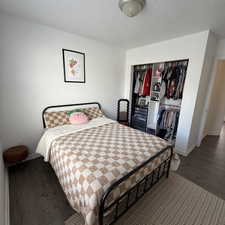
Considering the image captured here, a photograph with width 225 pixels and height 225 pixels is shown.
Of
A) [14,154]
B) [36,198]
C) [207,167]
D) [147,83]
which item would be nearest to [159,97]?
[147,83]

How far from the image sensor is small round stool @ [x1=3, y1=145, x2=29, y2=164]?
6.43 ft

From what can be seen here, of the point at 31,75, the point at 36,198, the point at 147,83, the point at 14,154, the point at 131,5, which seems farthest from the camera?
the point at 147,83

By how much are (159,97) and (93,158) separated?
8.20 feet

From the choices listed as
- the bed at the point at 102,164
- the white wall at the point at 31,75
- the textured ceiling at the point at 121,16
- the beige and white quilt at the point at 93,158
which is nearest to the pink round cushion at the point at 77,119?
the bed at the point at 102,164

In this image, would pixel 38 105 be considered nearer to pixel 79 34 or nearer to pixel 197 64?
pixel 79 34

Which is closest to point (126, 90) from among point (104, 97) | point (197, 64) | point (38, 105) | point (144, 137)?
point (104, 97)

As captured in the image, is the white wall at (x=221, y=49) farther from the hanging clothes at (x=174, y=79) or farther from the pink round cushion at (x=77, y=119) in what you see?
the pink round cushion at (x=77, y=119)

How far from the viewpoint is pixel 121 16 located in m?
1.87

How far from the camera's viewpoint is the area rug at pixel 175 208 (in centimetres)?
139

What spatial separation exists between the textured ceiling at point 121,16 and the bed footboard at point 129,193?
1945mm

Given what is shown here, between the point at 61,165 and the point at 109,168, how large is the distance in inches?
26.2

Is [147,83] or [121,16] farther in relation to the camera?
[147,83]

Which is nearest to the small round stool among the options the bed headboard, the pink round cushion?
the bed headboard

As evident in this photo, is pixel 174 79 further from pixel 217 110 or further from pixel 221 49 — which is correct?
pixel 217 110
